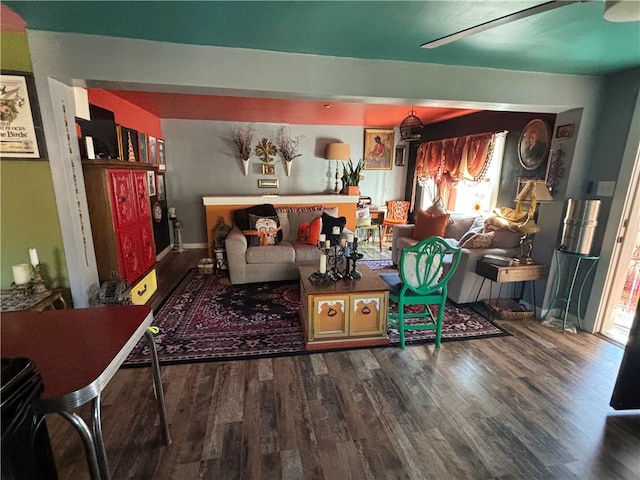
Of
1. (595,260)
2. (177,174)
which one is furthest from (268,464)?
(177,174)

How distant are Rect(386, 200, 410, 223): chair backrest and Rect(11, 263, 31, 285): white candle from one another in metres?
5.21

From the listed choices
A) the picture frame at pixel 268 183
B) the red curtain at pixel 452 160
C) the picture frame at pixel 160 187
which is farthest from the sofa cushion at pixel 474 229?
the picture frame at pixel 160 187

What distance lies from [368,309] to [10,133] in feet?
9.28

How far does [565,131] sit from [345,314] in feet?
8.86

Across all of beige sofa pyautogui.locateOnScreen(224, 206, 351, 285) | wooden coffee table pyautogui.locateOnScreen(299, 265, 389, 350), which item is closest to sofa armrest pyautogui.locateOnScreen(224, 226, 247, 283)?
beige sofa pyautogui.locateOnScreen(224, 206, 351, 285)

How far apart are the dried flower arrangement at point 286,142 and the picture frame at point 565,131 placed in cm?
388

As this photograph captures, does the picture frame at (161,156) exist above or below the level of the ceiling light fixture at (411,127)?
below

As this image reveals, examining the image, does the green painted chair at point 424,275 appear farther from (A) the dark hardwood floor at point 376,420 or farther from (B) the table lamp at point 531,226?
(B) the table lamp at point 531,226

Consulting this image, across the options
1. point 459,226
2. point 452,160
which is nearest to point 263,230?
point 459,226

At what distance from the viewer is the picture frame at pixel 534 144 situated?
3377mm

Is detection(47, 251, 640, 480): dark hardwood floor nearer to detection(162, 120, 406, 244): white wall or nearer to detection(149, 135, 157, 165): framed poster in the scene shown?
detection(149, 135, 157, 165): framed poster

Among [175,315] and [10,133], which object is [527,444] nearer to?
[175,315]

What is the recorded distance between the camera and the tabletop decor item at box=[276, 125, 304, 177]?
5484 mm

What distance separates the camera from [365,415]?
1.83 m
